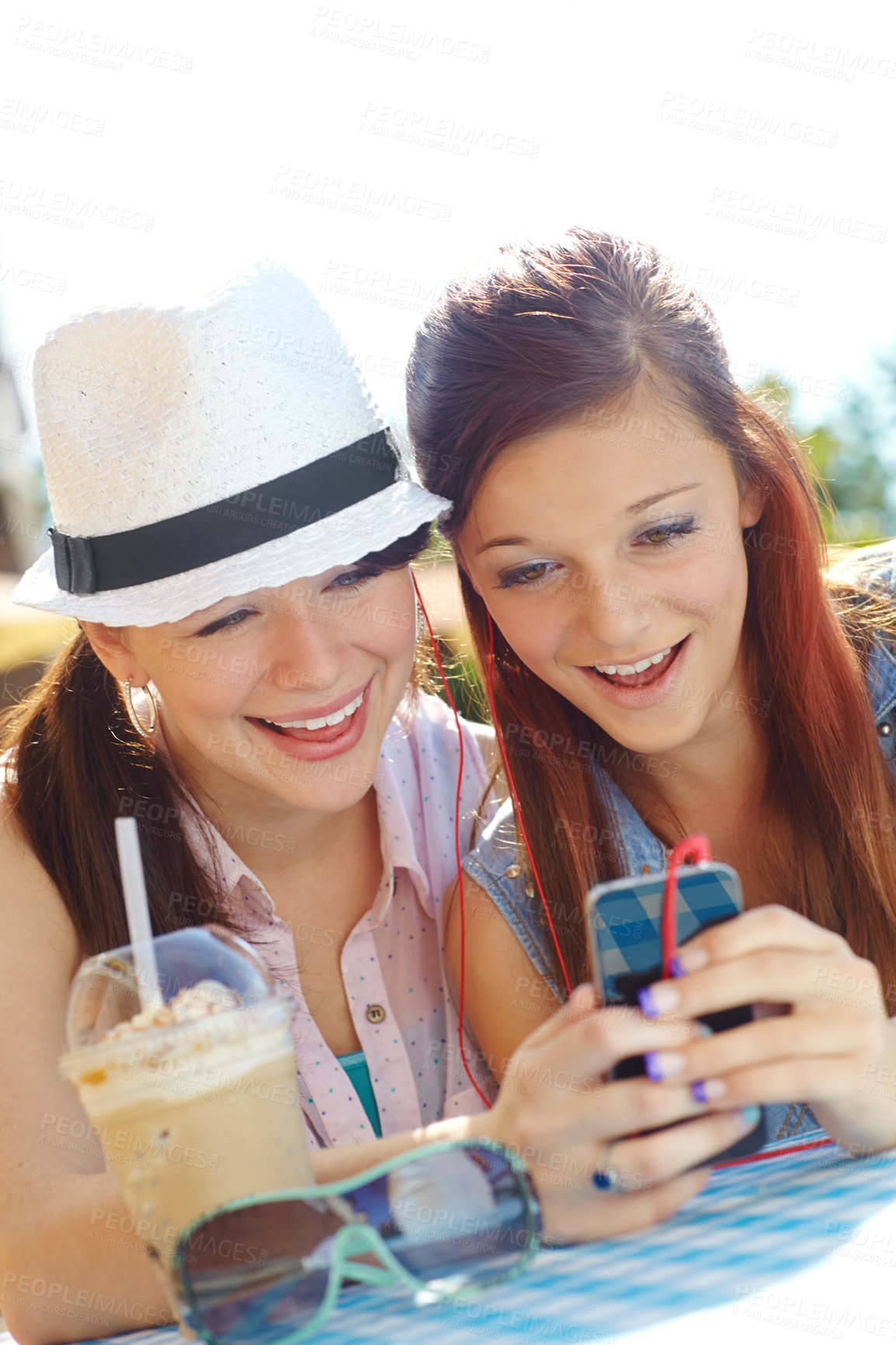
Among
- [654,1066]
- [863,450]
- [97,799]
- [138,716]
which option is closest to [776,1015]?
[654,1066]

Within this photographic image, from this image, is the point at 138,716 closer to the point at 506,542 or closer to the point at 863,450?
the point at 506,542

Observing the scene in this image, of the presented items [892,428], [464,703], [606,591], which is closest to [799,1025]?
[606,591]

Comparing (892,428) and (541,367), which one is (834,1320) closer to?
(541,367)

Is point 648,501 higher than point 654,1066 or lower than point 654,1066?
higher

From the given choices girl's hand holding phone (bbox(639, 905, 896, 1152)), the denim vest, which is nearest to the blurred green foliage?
the denim vest

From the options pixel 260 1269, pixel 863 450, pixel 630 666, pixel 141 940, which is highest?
pixel 863 450

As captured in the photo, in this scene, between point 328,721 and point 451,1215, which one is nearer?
point 451,1215

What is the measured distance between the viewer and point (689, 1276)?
3.31ft

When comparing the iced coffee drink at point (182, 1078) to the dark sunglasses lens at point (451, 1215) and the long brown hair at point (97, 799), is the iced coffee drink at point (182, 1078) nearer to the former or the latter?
the dark sunglasses lens at point (451, 1215)

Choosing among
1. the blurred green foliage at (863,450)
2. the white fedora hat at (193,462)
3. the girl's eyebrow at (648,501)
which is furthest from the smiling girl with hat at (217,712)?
the blurred green foliage at (863,450)

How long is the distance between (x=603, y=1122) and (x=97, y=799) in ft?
3.83

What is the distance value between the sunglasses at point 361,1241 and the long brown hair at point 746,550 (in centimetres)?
100

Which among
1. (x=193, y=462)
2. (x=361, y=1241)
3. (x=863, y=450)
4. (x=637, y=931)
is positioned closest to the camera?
(x=361, y=1241)

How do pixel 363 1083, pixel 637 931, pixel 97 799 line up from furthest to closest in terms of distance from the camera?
1. pixel 363 1083
2. pixel 97 799
3. pixel 637 931
